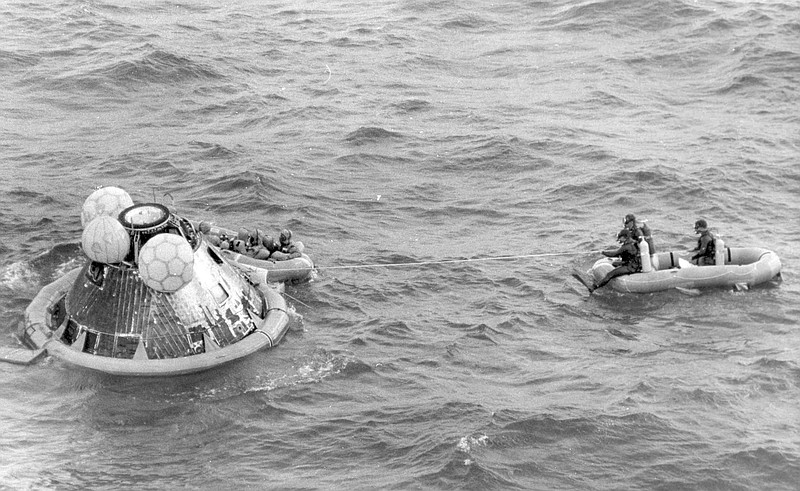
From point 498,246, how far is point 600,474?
1110cm

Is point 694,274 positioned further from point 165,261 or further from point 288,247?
point 165,261

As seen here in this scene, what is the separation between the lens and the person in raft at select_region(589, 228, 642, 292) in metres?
29.2

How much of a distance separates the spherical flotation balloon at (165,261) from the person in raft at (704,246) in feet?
45.1

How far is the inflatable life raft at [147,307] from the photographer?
24609 mm

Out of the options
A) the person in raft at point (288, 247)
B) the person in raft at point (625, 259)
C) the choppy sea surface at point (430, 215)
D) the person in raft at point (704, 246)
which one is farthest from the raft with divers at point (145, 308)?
the person in raft at point (704, 246)

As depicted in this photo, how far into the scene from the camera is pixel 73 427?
23312 millimetres

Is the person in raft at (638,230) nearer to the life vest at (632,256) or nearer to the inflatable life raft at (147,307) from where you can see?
the life vest at (632,256)

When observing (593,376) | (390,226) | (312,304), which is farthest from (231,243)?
(593,376)

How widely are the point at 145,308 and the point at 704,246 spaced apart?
14837 mm

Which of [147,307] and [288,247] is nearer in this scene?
[147,307]

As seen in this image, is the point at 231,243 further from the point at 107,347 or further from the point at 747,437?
the point at 747,437

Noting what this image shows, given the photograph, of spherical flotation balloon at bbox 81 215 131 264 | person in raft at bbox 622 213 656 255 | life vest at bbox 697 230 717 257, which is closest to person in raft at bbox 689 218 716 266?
life vest at bbox 697 230 717 257

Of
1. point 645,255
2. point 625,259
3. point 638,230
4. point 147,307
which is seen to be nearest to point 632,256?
point 625,259

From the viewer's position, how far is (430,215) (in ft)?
111
